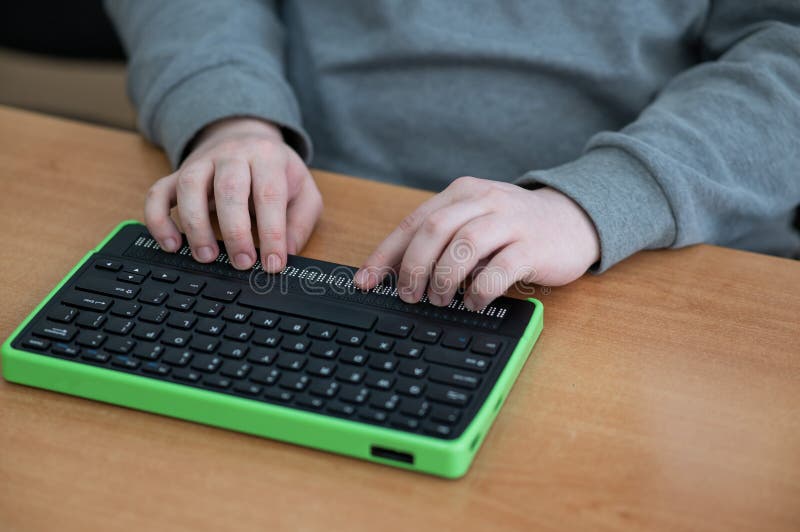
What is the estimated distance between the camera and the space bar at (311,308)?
0.55 meters

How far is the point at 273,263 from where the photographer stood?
610mm

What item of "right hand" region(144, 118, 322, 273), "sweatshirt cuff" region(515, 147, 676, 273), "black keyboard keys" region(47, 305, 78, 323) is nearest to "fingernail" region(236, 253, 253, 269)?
"right hand" region(144, 118, 322, 273)

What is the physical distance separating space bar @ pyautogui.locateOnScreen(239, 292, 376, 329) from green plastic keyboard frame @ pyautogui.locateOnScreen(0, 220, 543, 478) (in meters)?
0.08

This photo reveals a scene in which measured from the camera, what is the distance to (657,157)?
2.13ft

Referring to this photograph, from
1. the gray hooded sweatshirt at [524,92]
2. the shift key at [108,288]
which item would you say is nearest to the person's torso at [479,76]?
the gray hooded sweatshirt at [524,92]

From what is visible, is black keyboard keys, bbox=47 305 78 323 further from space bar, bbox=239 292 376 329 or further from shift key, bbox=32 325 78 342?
space bar, bbox=239 292 376 329

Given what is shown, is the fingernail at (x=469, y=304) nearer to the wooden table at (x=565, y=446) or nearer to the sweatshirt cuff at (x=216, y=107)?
the wooden table at (x=565, y=446)

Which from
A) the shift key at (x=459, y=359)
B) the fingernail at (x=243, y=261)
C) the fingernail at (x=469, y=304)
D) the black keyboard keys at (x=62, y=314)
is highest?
the shift key at (x=459, y=359)

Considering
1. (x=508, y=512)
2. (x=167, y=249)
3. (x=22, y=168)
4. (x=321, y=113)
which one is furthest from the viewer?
(x=321, y=113)

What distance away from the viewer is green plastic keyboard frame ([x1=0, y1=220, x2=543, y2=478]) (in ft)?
1.54

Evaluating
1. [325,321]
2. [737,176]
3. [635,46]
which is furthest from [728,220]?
[325,321]

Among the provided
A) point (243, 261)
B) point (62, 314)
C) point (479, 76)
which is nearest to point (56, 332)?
point (62, 314)

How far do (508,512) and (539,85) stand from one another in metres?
0.49

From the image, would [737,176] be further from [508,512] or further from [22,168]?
[22,168]
